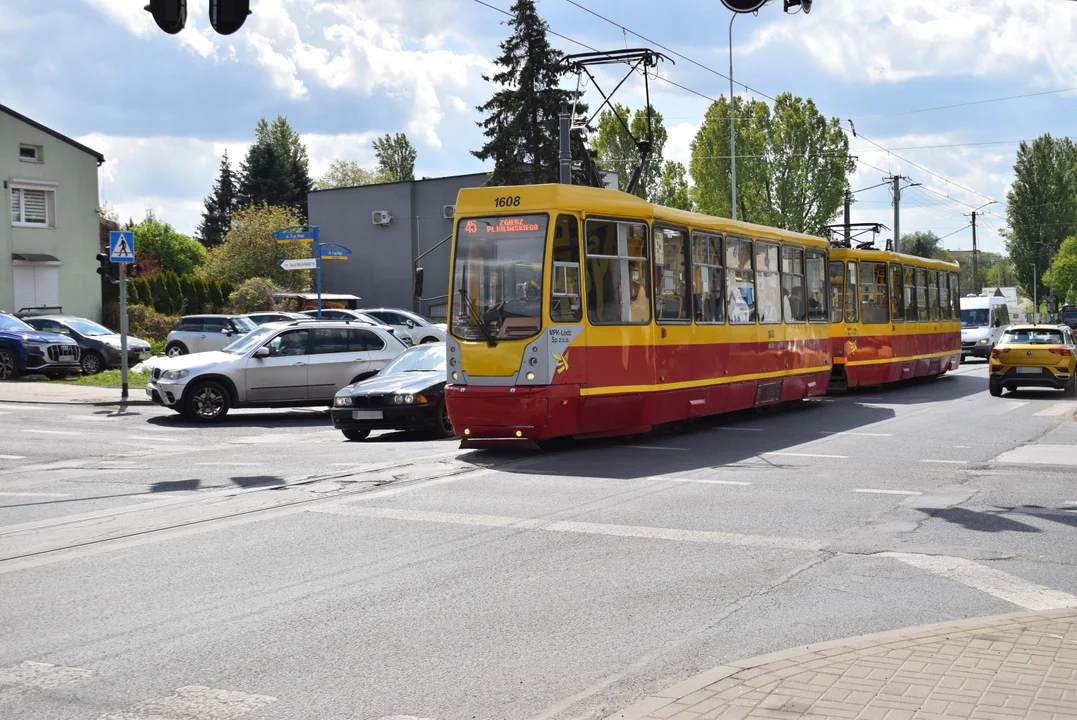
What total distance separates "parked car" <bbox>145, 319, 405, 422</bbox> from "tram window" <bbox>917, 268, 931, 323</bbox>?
1521 cm

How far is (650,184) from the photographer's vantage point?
261 feet

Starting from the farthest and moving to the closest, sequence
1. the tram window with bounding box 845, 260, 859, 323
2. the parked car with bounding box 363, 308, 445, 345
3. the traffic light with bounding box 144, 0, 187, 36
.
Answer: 1. the parked car with bounding box 363, 308, 445, 345
2. the tram window with bounding box 845, 260, 859, 323
3. the traffic light with bounding box 144, 0, 187, 36

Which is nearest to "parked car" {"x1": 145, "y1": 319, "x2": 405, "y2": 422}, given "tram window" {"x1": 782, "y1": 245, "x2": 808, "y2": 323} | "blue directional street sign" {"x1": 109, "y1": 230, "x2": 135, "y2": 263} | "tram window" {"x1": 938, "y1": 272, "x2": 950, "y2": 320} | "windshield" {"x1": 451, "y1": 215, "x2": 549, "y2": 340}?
"blue directional street sign" {"x1": 109, "y1": 230, "x2": 135, "y2": 263}

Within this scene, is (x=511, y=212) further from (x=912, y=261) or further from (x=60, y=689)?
(x=912, y=261)

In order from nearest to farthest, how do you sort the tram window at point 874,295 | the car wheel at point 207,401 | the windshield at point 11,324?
1. the car wheel at point 207,401
2. the tram window at point 874,295
3. the windshield at point 11,324

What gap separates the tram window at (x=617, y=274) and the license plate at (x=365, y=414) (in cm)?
397

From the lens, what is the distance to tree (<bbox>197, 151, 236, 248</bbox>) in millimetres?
102625

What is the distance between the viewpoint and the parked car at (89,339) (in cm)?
3105

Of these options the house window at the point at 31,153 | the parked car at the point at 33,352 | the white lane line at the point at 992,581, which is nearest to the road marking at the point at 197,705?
the white lane line at the point at 992,581

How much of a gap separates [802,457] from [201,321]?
25.1 meters

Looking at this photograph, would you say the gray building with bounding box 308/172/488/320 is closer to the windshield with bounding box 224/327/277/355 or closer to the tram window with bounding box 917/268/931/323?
the tram window with bounding box 917/268/931/323

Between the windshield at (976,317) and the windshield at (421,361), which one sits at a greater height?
the windshield at (976,317)

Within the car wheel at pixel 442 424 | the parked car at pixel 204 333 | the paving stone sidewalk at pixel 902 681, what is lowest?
the paving stone sidewalk at pixel 902 681

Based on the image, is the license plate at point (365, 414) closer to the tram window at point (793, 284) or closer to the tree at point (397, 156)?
the tram window at point (793, 284)
